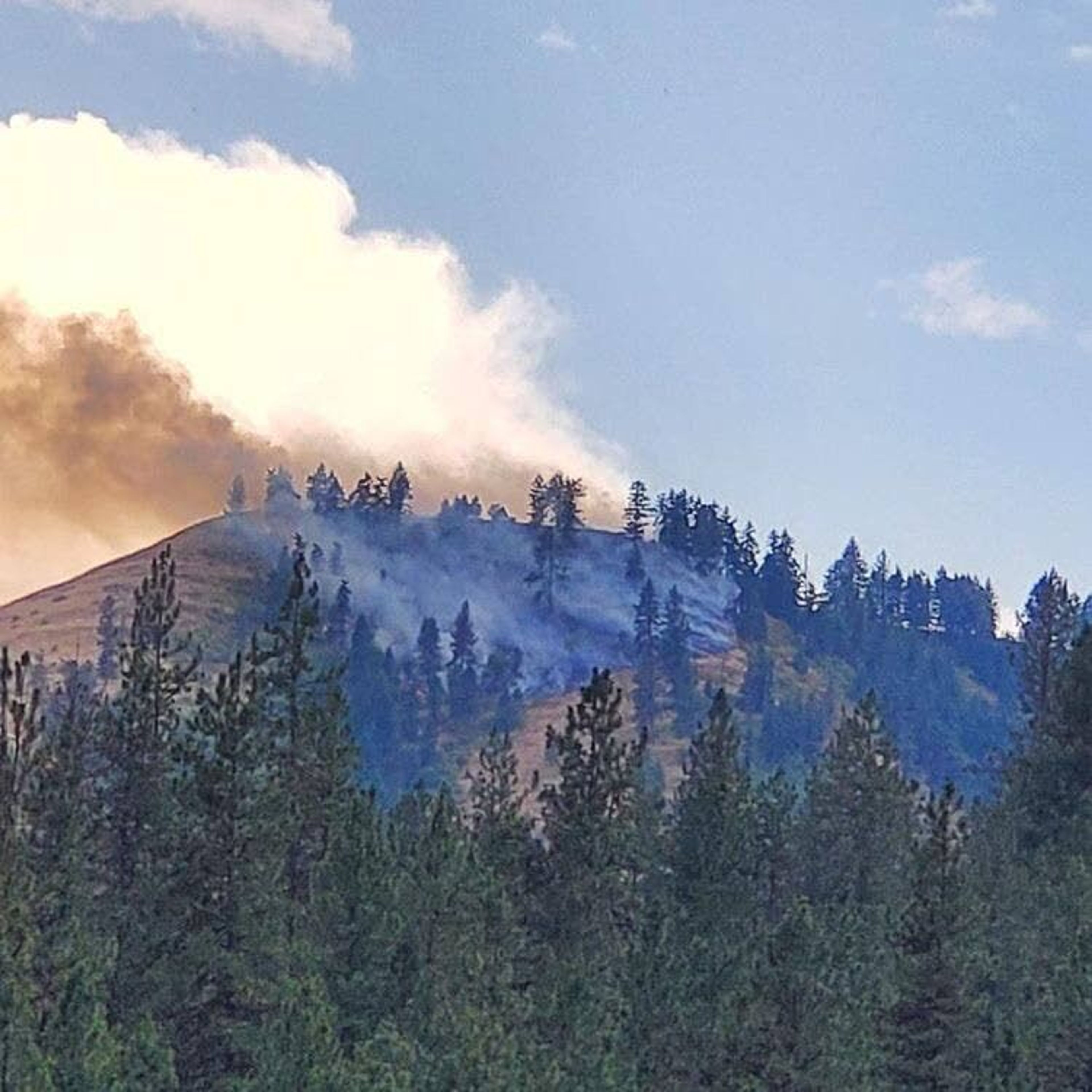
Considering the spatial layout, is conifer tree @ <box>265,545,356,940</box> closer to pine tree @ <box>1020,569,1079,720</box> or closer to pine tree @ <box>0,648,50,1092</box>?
pine tree @ <box>0,648,50,1092</box>

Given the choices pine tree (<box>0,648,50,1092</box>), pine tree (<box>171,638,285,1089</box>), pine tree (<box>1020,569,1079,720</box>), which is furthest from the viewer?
pine tree (<box>1020,569,1079,720</box>)

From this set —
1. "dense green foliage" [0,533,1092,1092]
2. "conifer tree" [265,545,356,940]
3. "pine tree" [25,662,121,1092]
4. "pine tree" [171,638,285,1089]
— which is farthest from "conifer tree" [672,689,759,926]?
"pine tree" [25,662,121,1092]

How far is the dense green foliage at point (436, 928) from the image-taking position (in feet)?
112

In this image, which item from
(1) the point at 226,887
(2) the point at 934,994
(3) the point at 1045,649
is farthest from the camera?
(3) the point at 1045,649

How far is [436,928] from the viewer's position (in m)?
43.0

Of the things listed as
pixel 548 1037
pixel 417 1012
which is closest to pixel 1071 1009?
pixel 548 1037

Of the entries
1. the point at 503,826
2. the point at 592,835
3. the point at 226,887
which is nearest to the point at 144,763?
the point at 226,887

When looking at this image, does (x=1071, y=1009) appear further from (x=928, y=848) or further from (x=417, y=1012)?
(x=417, y=1012)

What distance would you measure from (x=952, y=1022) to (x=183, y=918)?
20946mm

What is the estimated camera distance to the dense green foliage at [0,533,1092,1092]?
112 feet

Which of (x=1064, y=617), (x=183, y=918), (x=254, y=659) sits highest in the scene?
(x=1064, y=617)

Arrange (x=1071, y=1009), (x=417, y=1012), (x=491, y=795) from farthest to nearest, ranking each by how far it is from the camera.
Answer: (x=491, y=795) < (x=417, y=1012) < (x=1071, y=1009)

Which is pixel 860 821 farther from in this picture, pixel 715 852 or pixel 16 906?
pixel 16 906

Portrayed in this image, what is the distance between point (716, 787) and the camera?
6419 centimetres
